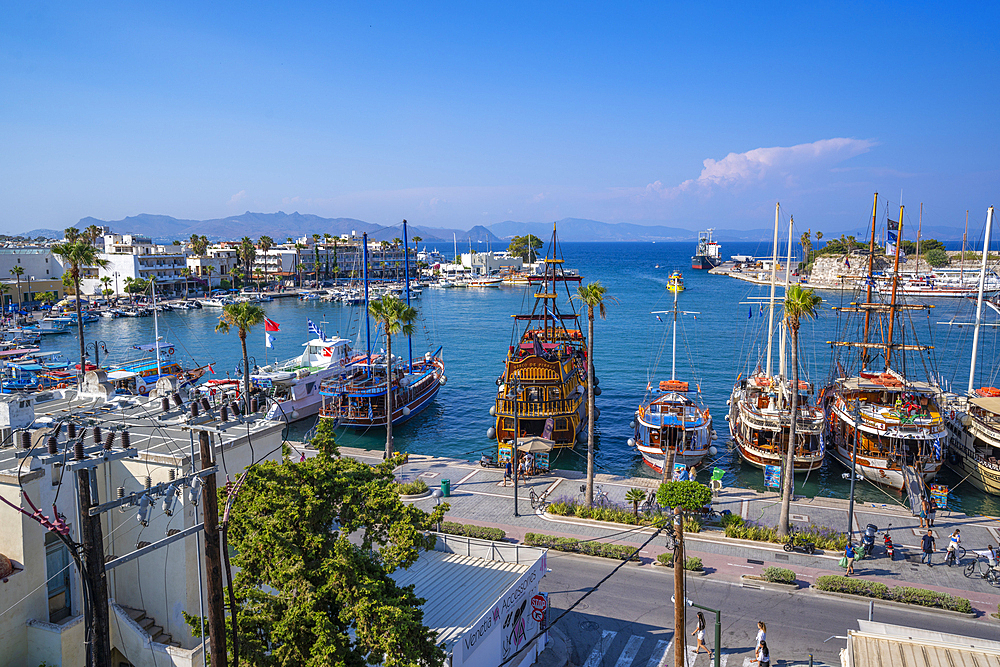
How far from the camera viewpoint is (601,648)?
20141 mm

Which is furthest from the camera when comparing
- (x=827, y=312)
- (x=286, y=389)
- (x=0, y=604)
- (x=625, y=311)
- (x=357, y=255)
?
(x=357, y=255)

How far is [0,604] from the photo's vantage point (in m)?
14.8

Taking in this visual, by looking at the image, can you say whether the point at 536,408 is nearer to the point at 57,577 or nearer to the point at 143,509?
the point at 57,577

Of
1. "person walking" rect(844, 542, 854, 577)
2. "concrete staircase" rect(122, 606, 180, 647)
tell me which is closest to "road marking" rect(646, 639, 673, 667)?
"person walking" rect(844, 542, 854, 577)

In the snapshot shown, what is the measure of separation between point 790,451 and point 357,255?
17325 centimetres

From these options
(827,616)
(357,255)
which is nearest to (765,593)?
(827,616)

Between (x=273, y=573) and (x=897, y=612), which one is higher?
(x=273, y=573)

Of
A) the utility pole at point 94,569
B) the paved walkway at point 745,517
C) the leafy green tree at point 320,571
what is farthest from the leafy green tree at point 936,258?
the utility pole at point 94,569

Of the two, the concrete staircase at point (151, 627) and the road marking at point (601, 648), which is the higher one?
the concrete staircase at point (151, 627)

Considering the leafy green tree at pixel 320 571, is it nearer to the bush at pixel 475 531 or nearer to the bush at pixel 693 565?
the bush at pixel 475 531

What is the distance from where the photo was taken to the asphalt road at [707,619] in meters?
19.6

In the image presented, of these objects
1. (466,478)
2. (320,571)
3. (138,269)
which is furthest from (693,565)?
(138,269)

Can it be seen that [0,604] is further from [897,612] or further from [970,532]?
[970,532]

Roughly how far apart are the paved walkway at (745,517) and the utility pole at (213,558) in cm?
1789
